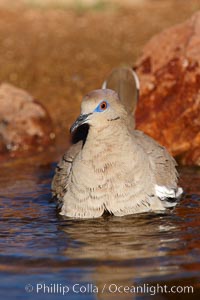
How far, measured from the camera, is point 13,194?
8.48 metres

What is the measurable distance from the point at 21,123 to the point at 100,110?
Answer: 4109 mm

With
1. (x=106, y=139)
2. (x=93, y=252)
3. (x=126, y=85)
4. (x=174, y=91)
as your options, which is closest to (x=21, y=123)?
(x=126, y=85)

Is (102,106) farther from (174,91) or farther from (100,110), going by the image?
(174,91)

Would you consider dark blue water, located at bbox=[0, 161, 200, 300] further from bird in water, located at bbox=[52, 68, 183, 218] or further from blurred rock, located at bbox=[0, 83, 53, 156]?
blurred rock, located at bbox=[0, 83, 53, 156]

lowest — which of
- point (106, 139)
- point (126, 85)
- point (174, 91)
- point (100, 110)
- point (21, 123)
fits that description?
point (106, 139)

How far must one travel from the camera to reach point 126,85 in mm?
9391

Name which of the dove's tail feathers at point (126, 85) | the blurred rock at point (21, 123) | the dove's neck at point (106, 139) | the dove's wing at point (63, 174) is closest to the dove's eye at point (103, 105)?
the dove's neck at point (106, 139)

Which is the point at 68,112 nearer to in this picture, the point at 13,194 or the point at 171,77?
the point at 171,77

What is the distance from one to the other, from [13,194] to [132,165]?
1.94 m

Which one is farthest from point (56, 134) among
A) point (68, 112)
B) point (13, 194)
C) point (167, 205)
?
point (167, 205)

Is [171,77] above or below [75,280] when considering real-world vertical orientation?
above

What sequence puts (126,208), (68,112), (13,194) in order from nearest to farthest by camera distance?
1. (126,208)
2. (13,194)
3. (68,112)

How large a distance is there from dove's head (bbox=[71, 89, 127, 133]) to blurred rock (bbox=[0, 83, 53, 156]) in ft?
12.4

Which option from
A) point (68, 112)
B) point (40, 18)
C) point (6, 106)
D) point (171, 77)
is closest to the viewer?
point (171, 77)
